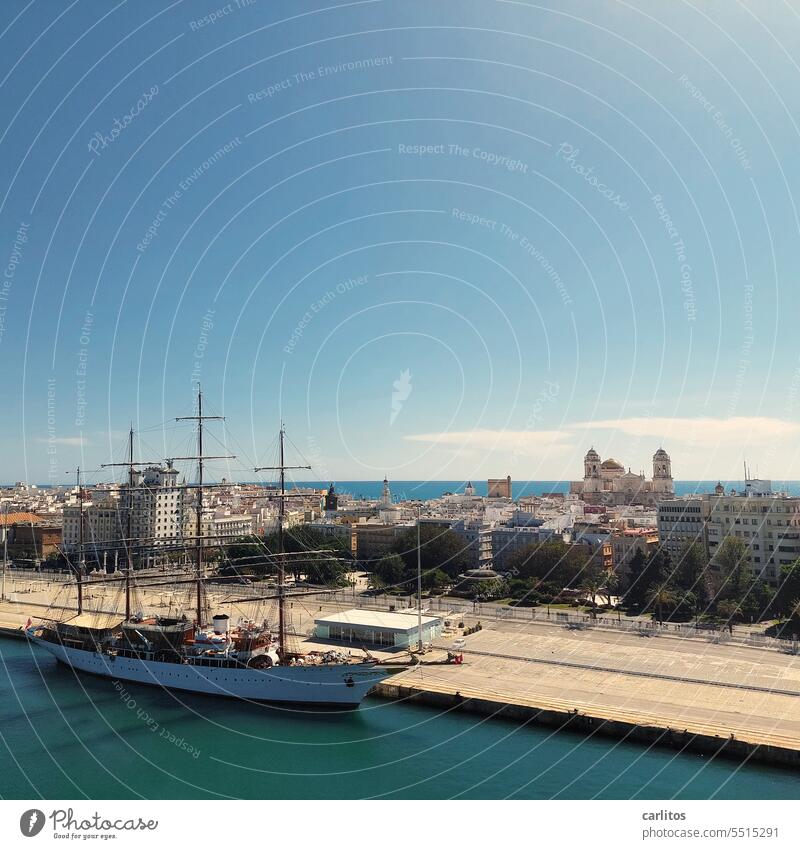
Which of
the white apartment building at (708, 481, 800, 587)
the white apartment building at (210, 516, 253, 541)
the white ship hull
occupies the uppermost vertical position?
the white apartment building at (708, 481, 800, 587)

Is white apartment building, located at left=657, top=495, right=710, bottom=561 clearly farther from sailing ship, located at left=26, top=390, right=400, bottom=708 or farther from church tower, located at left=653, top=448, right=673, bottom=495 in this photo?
church tower, located at left=653, top=448, right=673, bottom=495

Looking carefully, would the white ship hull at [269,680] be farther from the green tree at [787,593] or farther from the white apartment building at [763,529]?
the white apartment building at [763,529]

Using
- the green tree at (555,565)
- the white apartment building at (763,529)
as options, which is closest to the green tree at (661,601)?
the white apartment building at (763,529)

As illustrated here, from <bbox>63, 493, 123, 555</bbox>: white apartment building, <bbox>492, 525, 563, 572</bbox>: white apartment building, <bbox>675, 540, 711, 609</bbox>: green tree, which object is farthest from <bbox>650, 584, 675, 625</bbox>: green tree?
<bbox>63, 493, 123, 555</bbox>: white apartment building

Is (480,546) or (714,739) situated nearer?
(714,739)

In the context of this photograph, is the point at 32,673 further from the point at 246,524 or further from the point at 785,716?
the point at 246,524

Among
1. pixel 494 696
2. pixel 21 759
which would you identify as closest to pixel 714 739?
pixel 494 696
